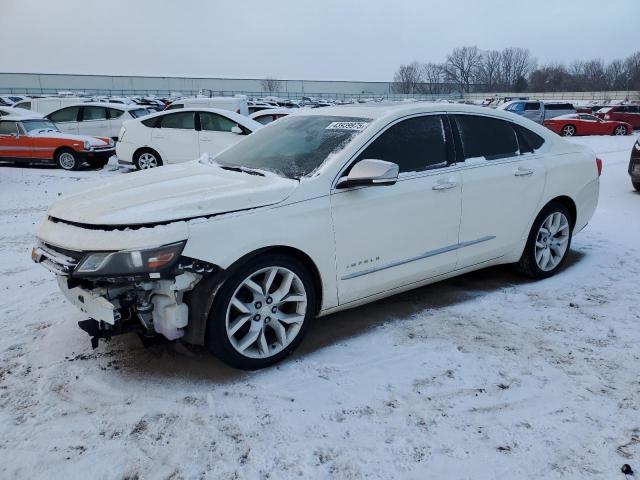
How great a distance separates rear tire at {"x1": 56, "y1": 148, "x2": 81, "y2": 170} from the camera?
12.9 meters

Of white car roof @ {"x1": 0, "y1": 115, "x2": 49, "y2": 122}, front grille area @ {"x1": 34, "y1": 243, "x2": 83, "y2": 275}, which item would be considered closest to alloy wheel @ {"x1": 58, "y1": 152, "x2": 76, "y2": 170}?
white car roof @ {"x1": 0, "y1": 115, "x2": 49, "y2": 122}

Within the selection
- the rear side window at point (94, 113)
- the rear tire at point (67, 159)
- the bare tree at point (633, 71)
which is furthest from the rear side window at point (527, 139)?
the bare tree at point (633, 71)

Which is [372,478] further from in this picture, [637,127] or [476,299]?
[637,127]

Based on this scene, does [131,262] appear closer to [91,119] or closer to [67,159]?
[67,159]

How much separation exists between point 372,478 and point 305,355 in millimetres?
1220

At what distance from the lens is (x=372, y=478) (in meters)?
2.38

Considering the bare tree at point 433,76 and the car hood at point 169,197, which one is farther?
the bare tree at point 433,76

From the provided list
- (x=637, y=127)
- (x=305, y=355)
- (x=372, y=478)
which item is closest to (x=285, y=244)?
(x=305, y=355)

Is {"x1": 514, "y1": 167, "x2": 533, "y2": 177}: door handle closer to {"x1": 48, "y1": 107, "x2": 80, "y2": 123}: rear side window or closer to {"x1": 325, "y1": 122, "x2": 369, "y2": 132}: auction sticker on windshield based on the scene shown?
{"x1": 325, "y1": 122, "x2": 369, "y2": 132}: auction sticker on windshield

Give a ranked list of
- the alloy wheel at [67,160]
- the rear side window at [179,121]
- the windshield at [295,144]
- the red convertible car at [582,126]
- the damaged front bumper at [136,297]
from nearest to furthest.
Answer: the damaged front bumper at [136,297], the windshield at [295,144], the rear side window at [179,121], the alloy wheel at [67,160], the red convertible car at [582,126]

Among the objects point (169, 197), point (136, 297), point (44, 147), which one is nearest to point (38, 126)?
point (44, 147)

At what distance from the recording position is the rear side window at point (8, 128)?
43.0 feet

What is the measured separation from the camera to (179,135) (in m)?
11.7

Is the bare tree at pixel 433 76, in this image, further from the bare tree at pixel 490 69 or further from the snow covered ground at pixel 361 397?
the snow covered ground at pixel 361 397
